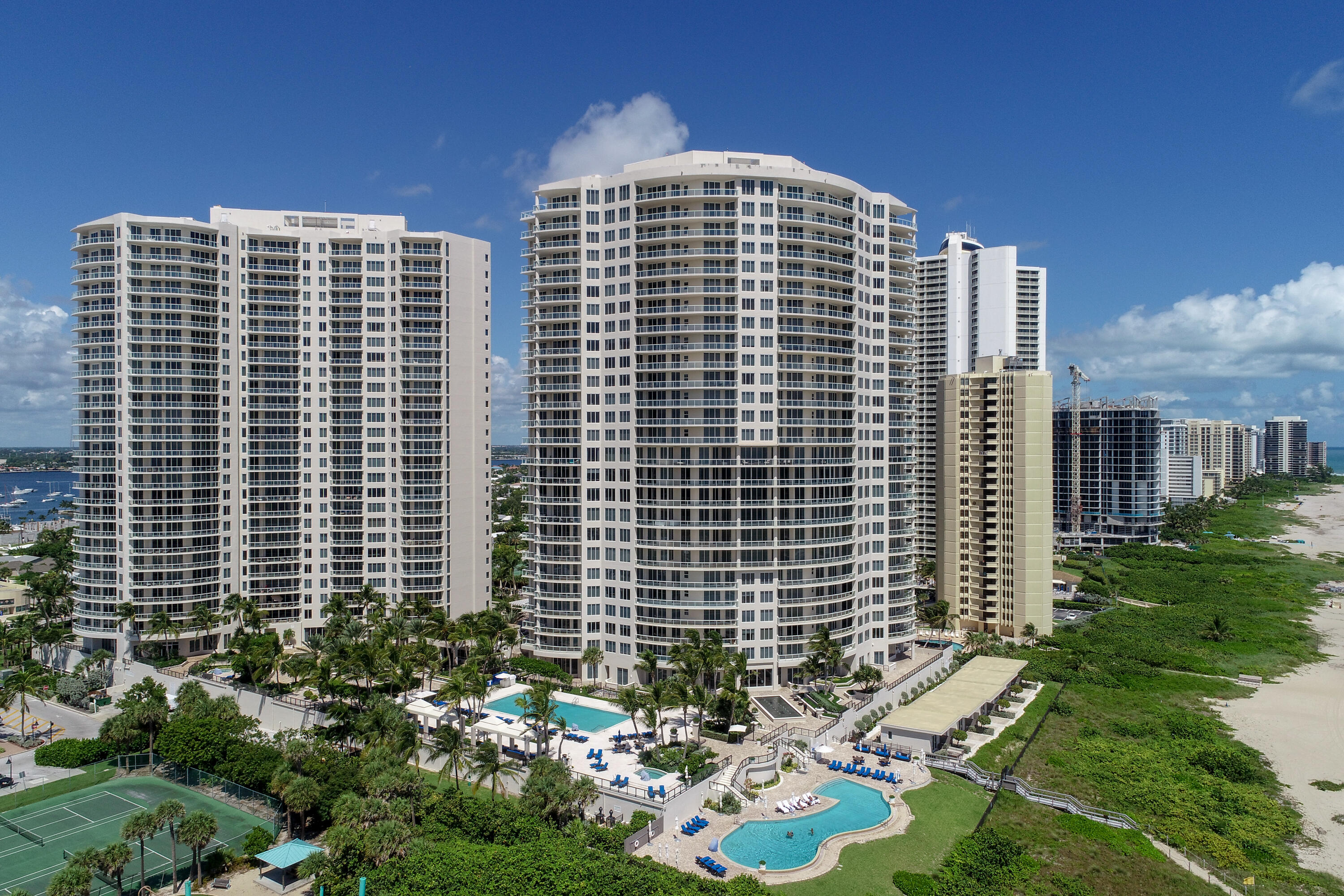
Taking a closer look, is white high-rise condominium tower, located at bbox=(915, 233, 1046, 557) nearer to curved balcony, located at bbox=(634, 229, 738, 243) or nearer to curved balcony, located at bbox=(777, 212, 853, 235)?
curved balcony, located at bbox=(777, 212, 853, 235)

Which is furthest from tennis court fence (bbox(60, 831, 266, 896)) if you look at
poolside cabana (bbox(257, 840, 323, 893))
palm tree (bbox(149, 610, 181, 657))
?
palm tree (bbox(149, 610, 181, 657))

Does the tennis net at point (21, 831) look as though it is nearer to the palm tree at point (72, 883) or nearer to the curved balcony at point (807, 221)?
the palm tree at point (72, 883)

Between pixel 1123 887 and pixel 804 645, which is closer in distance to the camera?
pixel 1123 887

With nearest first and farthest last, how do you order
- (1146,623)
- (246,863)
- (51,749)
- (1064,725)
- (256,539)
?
(246,863) → (51,749) → (1064,725) → (256,539) → (1146,623)

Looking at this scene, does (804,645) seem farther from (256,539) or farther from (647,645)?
(256,539)

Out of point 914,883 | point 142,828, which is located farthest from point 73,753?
point 914,883

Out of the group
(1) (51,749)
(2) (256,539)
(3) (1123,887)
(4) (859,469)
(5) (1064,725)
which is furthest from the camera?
(2) (256,539)

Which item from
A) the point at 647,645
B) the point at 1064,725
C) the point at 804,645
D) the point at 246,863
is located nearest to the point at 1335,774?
the point at 1064,725

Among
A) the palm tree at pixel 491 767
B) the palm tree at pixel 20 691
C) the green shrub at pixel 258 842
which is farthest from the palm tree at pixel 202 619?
the palm tree at pixel 491 767
